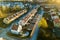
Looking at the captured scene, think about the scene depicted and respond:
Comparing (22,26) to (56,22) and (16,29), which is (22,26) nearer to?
(16,29)

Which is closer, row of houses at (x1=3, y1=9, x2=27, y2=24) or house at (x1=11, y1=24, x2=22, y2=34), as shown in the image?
house at (x1=11, y1=24, x2=22, y2=34)

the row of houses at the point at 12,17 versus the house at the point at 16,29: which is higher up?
the row of houses at the point at 12,17

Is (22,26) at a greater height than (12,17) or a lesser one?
lesser

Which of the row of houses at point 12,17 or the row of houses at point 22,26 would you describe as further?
the row of houses at point 12,17

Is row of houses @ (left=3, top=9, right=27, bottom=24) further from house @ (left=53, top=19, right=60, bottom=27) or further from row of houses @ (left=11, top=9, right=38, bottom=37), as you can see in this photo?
house @ (left=53, top=19, right=60, bottom=27)

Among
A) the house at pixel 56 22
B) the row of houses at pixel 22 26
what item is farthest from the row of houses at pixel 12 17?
the house at pixel 56 22

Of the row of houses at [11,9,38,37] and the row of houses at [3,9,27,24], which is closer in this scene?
the row of houses at [11,9,38,37]

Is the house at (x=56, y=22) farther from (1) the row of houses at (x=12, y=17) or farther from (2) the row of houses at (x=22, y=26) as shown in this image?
(1) the row of houses at (x=12, y=17)

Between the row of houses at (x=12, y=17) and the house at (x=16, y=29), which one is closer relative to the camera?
the house at (x=16, y=29)

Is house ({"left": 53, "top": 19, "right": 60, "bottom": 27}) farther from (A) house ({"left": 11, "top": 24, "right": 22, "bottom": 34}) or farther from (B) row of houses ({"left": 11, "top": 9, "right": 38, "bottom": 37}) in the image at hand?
(A) house ({"left": 11, "top": 24, "right": 22, "bottom": 34})

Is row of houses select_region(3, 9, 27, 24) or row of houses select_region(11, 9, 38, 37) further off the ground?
row of houses select_region(3, 9, 27, 24)

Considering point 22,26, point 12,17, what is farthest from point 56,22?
point 12,17

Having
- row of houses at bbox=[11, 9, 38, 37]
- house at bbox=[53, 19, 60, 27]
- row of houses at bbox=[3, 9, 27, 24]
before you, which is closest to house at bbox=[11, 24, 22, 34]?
row of houses at bbox=[11, 9, 38, 37]

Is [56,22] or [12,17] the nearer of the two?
[56,22]
